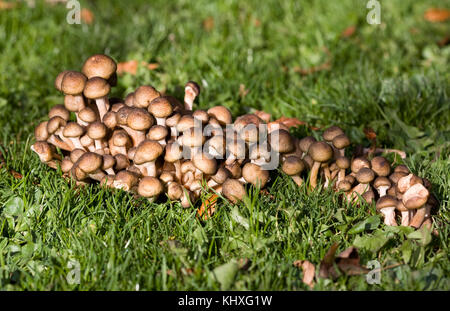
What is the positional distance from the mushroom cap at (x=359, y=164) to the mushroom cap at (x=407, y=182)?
303 mm

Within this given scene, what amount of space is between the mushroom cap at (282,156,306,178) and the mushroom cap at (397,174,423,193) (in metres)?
0.69

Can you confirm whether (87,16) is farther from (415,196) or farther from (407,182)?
(415,196)

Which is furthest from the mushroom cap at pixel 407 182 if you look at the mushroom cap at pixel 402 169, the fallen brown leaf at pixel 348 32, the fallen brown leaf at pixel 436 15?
the fallen brown leaf at pixel 436 15

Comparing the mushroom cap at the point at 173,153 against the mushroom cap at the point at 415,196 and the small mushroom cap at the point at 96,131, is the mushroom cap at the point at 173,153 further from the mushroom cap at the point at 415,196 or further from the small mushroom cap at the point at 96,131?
the mushroom cap at the point at 415,196

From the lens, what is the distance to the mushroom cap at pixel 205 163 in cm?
372

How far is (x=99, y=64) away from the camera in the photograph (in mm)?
4035

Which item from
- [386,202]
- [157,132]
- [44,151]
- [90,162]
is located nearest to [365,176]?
[386,202]

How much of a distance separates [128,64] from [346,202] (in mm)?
3262

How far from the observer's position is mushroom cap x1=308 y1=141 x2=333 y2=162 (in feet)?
12.7

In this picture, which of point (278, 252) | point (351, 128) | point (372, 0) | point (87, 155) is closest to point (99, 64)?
point (87, 155)

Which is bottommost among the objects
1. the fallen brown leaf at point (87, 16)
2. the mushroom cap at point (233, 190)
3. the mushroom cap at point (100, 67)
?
the fallen brown leaf at point (87, 16)

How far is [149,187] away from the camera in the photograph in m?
3.69

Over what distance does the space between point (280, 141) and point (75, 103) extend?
1627mm
